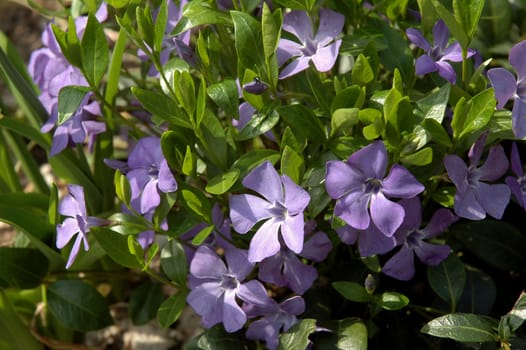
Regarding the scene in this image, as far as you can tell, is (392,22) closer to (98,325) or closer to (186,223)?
(186,223)

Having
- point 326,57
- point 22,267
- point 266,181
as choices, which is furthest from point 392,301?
point 22,267

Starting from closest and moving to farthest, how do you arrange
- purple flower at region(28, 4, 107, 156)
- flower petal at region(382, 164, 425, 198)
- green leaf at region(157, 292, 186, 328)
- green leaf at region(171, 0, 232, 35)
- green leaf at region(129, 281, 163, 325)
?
1. flower petal at region(382, 164, 425, 198)
2. green leaf at region(171, 0, 232, 35)
3. green leaf at region(157, 292, 186, 328)
4. purple flower at region(28, 4, 107, 156)
5. green leaf at region(129, 281, 163, 325)

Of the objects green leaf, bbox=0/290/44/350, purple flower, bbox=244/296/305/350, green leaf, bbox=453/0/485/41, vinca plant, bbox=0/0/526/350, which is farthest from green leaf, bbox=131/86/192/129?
green leaf, bbox=0/290/44/350

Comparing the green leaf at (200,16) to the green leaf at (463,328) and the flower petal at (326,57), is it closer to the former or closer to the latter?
the flower petal at (326,57)

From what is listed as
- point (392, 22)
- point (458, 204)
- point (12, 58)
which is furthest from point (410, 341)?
point (12, 58)

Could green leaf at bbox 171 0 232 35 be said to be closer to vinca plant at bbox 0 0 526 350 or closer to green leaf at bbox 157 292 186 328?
vinca plant at bbox 0 0 526 350

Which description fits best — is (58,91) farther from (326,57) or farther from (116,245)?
(326,57)

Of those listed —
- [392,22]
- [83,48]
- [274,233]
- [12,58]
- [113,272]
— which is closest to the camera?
[274,233]
